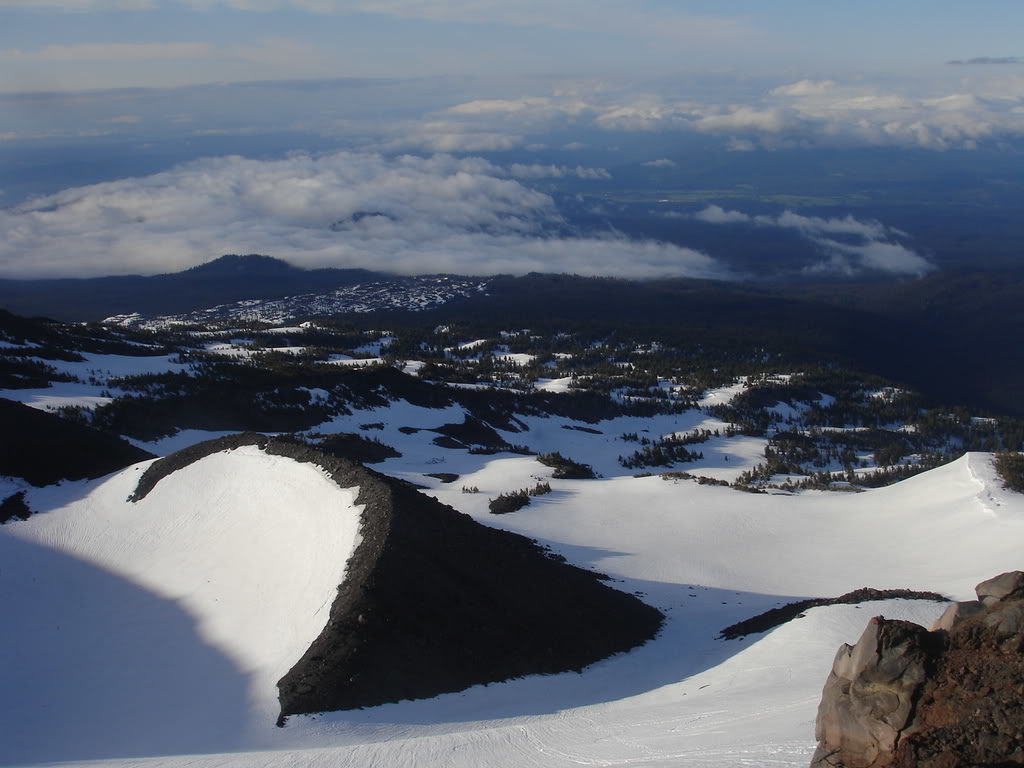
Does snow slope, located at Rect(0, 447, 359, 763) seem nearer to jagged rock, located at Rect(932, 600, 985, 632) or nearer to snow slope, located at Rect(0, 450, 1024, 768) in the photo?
snow slope, located at Rect(0, 450, 1024, 768)

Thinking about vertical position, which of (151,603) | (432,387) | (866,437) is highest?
(151,603)

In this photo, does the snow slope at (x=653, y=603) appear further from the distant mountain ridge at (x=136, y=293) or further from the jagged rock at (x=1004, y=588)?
the distant mountain ridge at (x=136, y=293)

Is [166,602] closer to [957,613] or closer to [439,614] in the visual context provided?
[439,614]

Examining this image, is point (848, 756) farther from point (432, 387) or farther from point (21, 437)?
point (432, 387)

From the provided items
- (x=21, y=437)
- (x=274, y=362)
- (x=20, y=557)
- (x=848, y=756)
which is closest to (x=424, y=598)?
(x=848, y=756)

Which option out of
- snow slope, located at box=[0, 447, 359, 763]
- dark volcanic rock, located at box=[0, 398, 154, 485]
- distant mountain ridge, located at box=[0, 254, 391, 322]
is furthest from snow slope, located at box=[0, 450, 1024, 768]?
distant mountain ridge, located at box=[0, 254, 391, 322]

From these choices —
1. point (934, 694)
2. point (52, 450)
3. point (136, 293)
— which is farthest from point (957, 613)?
point (136, 293)

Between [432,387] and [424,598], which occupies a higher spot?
[424,598]
